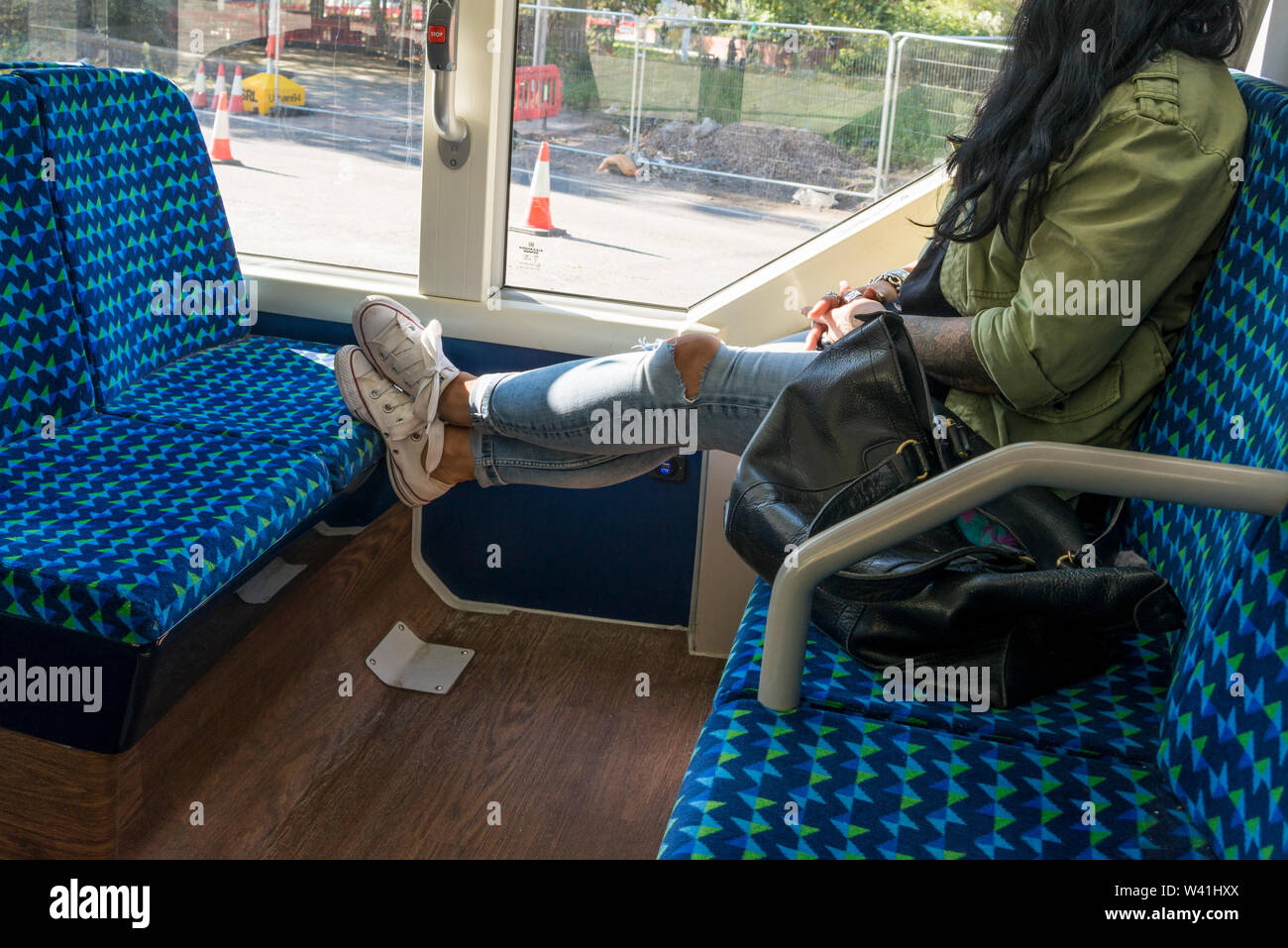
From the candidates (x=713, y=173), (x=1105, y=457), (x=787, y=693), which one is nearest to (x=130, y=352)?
(x=713, y=173)

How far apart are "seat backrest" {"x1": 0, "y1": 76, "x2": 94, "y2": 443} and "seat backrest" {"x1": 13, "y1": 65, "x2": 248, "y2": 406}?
39mm

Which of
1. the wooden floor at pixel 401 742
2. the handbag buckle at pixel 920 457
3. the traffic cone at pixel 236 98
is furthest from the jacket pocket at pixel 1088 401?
the traffic cone at pixel 236 98

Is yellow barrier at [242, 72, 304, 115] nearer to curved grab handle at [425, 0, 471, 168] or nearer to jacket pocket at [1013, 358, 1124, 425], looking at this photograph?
curved grab handle at [425, 0, 471, 168]

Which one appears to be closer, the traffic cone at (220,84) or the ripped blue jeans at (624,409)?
the ripped blue jeans at (624,409)

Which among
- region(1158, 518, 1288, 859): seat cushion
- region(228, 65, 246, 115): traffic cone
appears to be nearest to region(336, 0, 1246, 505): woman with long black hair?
region(1158, 518, 1288, 859): seat cushion

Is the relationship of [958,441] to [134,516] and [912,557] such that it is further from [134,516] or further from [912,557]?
[134,516]

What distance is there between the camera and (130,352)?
7.66ft

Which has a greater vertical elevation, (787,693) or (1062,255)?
(1062,255)

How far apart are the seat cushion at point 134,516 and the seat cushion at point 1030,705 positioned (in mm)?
816

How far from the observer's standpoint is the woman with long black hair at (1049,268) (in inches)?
63.4

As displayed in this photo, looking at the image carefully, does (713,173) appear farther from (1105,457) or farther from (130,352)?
(1105,457)

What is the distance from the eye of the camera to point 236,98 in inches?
109

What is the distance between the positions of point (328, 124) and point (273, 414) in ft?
2.78

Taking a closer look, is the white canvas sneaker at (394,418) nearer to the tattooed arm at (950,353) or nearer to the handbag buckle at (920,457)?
the tattooed arm at (950,353)
